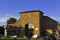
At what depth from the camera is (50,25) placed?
73250 millimetres

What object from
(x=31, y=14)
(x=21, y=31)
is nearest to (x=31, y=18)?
(x=31, y=14)

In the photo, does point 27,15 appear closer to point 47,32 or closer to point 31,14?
point 31,14

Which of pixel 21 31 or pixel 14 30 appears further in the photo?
pixel 21 31

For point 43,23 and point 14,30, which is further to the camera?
point 43,23

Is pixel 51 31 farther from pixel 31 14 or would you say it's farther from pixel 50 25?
pixel 31 14

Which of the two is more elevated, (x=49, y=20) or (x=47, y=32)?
(x=49, y=20)

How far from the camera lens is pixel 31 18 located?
70.5 m

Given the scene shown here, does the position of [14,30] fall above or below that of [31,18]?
below

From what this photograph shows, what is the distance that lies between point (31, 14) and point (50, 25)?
357 inches

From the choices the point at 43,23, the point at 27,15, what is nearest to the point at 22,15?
the point at 27,15

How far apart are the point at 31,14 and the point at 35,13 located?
1631 mm

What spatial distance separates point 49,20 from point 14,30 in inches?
617

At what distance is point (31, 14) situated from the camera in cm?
7081

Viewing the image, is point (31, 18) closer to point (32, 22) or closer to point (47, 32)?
point (32, 22)
